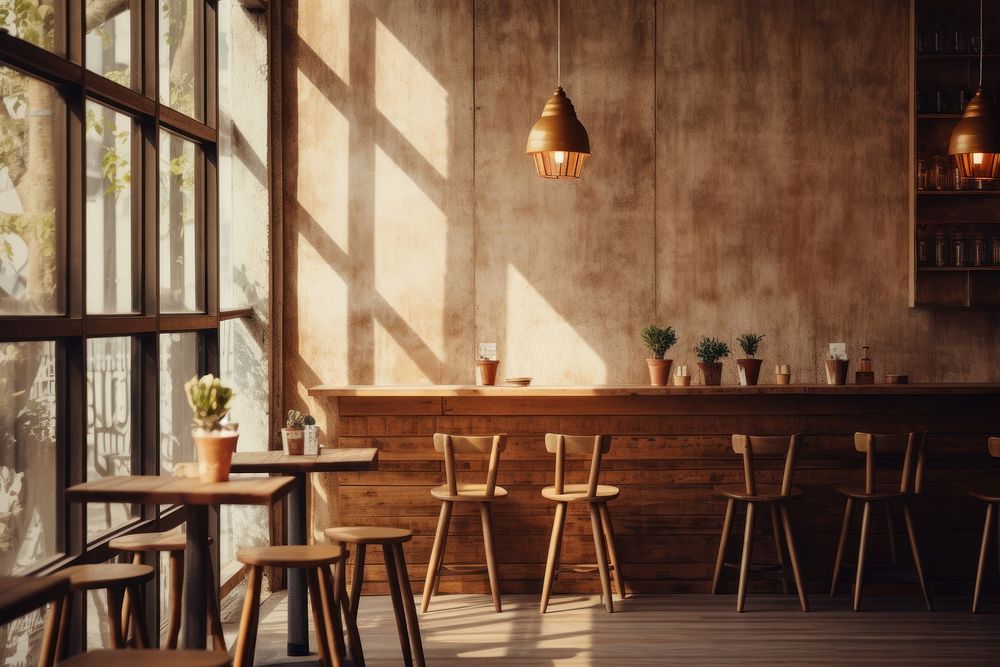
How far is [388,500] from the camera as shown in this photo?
6.09m

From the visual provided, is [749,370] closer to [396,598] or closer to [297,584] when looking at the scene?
[396,598]

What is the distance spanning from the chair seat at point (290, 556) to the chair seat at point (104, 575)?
0.34 m

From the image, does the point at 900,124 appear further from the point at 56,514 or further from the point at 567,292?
the point at 56,514

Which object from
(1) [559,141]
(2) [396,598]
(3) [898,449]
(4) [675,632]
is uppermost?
(1) [559,141]

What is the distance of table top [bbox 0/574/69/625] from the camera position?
7.30 feet

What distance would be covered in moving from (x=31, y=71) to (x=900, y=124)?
5.11m

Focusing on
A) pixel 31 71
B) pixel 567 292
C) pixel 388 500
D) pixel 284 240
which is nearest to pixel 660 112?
pixel 567 292

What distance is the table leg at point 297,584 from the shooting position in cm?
451

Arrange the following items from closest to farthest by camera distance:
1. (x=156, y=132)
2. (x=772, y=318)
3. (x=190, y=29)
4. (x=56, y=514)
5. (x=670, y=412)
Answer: (x=56, y=514) → (x=156, y=132) → (x=190, y=29) → (x=670, y=412) → (x=772, y=318)

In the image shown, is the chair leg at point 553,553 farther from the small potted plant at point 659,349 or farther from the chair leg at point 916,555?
the chair leg at point 916,555

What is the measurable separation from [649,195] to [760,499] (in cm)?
205

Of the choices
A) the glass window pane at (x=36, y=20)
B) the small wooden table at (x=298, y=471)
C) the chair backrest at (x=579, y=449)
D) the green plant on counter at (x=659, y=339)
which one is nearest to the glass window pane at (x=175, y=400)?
the small wooden table at (x=298, y=471)

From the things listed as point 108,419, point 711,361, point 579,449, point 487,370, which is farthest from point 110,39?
point 711,361

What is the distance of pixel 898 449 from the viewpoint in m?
5.57
